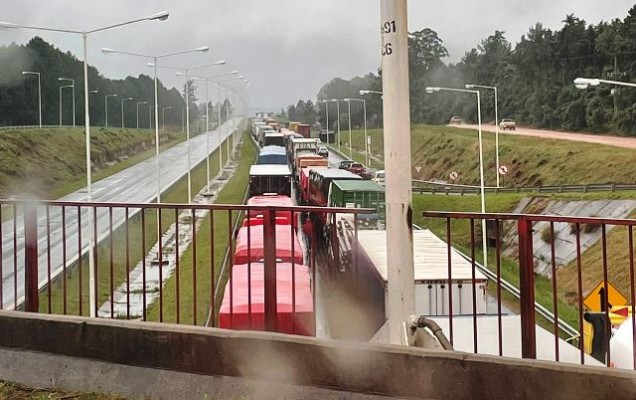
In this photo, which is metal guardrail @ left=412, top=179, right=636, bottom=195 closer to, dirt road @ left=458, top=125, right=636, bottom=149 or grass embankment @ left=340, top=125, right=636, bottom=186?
grass embankment @ left=340, top=125, right=636, bottom=186

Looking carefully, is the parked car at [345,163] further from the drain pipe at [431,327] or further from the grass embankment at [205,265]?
the drain pipe at [431,327]

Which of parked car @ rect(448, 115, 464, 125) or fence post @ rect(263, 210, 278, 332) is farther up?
parked car @ rect(448, 115, 464, 125)

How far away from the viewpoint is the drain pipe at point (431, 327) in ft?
13.2

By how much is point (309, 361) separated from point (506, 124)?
44.2 metres

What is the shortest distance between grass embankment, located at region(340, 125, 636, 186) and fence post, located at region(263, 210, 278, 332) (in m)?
24.3

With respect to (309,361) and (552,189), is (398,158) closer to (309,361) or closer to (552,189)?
(309,361)

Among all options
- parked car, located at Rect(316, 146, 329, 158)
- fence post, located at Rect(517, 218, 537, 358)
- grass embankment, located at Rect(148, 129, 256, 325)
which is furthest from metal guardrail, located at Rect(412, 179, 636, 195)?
fence post, located at Rect(517, 218, 537, 358)

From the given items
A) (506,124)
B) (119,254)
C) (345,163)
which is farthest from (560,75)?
(119,254)

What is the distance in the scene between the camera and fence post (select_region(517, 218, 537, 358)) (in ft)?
13.8

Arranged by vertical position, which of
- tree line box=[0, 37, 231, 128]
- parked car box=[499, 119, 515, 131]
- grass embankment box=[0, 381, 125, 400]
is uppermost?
tree line box=[0, 37, 231, 128]

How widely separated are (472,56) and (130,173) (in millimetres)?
24859

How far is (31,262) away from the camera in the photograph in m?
5.34

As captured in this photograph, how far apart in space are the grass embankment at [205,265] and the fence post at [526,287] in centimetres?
212

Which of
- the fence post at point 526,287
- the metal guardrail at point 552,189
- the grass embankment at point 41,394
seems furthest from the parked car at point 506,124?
the grass embankment at point 41,394
